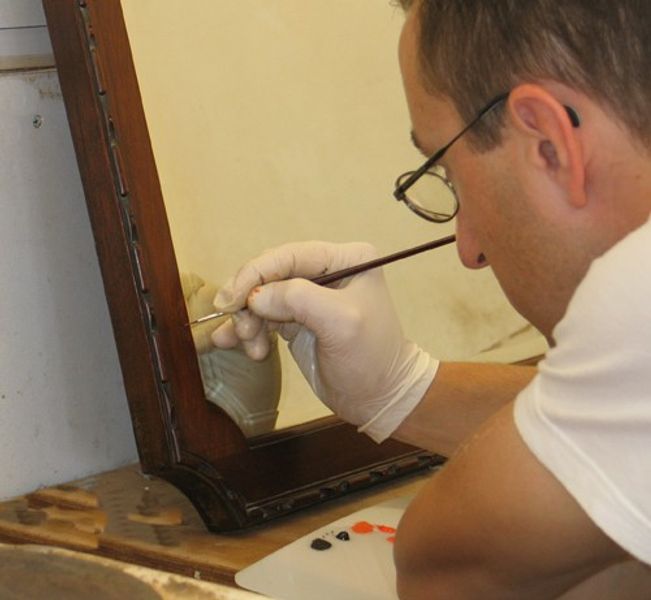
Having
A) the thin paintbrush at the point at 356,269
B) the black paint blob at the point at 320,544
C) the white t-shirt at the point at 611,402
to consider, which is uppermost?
the thin paintbrush at the point at 356,269

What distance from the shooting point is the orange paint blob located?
3.79 ft

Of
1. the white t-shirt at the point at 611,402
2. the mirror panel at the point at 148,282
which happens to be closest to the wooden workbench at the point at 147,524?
the mirror panel at the point at 148,282

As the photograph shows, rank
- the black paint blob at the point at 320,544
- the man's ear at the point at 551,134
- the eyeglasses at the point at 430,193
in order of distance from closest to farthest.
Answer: the man's ear at the point at 551,134 → the eyeglasses at the point at 430,193 → the black paint blob at the point at 320,544

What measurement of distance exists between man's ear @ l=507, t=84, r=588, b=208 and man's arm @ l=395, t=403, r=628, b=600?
0.54ft

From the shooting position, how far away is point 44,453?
131 cm

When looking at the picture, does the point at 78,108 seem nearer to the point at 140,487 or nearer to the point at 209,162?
the point at 209,162

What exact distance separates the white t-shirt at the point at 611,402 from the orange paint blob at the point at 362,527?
44cm

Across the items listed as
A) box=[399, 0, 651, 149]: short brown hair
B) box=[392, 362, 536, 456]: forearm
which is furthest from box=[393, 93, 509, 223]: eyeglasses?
box=[392, 362, 536, 456]: forearm

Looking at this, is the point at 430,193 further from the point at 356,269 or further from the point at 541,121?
the point at 541,121

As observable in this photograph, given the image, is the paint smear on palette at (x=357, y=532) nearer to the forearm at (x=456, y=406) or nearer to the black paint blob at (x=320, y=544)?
the black paint blob at (x=320, y=544)

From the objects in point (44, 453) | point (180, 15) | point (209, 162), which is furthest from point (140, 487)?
point (180, 15)

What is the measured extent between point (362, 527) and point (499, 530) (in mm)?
380

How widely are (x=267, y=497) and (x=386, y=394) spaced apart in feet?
0.52

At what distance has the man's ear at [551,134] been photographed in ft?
2.69
